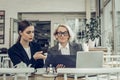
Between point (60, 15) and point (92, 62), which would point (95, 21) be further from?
point (92, 62)

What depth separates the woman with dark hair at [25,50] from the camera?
2605mm

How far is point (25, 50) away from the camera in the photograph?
2.64m

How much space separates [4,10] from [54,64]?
6.81 meters

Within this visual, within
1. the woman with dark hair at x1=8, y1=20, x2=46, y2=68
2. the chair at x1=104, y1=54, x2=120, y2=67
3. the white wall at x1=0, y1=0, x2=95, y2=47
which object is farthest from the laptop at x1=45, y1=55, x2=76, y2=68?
the white wall at x1=0, y1=0, x2=95, y2=47

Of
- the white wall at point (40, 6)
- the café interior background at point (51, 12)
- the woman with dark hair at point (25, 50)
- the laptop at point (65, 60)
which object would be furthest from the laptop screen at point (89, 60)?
the white wall at point (40, 6)

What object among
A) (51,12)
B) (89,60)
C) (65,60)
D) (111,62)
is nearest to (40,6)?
(51,12)

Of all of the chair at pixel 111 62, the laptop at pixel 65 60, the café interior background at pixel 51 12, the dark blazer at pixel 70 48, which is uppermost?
the café interior background at pixel 51 12

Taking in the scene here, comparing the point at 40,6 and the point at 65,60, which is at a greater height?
the point at 40,6

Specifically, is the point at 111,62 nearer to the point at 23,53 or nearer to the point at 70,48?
the point at 70,48

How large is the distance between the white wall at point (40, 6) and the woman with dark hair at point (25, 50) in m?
6.16

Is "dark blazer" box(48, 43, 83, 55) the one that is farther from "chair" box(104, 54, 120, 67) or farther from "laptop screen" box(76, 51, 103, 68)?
"chair" box(104, 54, 120, 67)

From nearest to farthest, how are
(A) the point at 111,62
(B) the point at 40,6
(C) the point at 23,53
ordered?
(C) the point at 23,53 < (A) the point at 111,62 < (B) the point at 40,6

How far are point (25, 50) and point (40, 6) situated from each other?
20.8 feet

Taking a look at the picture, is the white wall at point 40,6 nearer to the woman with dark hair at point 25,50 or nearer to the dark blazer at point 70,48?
the dark blazer at point 70,48
